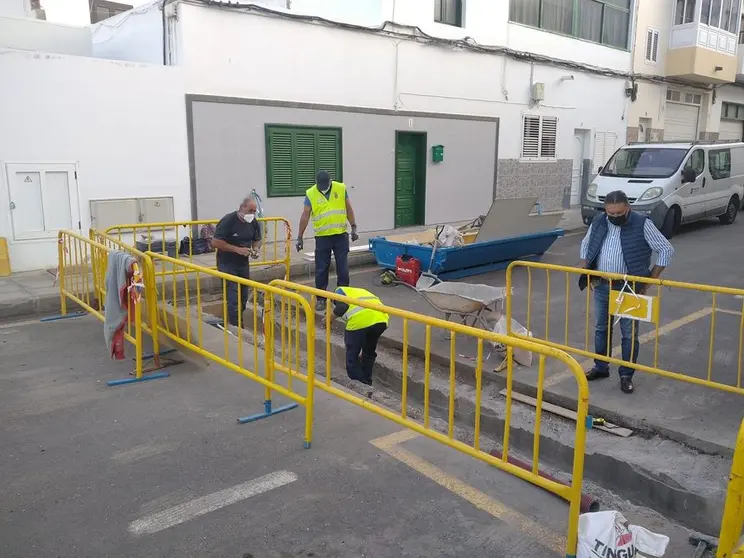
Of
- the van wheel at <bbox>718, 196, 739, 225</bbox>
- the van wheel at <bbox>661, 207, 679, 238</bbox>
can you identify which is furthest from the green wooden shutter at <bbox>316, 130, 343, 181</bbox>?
the van wheel at <bbox>718, 196, 739, 225</bbox>

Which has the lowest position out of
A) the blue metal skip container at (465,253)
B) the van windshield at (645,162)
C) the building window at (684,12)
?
the blue metal skip container at (465,253)

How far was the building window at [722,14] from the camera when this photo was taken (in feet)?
68.2

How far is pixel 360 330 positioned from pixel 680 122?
21222mm

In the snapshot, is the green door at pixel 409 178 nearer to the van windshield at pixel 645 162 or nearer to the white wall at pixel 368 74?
the white wall at pixel 368 74

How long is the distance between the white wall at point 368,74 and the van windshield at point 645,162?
130 inches

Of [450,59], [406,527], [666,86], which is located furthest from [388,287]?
[666,86]

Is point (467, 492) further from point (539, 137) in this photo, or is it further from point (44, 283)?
point (539, 137)

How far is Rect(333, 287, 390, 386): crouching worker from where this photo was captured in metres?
5.42

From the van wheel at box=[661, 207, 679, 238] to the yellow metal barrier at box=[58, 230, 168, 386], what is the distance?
11.0m

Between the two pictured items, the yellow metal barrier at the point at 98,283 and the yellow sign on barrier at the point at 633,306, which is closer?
the yellow sign on barrier at the point at 633,306

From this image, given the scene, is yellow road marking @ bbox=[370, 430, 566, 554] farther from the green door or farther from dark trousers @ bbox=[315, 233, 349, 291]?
the green door

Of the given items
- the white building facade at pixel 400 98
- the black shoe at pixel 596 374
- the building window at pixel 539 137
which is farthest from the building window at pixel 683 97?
the black shoe at pixel 596 374

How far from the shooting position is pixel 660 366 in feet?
20.1

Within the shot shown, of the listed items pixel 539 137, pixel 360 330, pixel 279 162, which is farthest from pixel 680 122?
pixel 360 330
